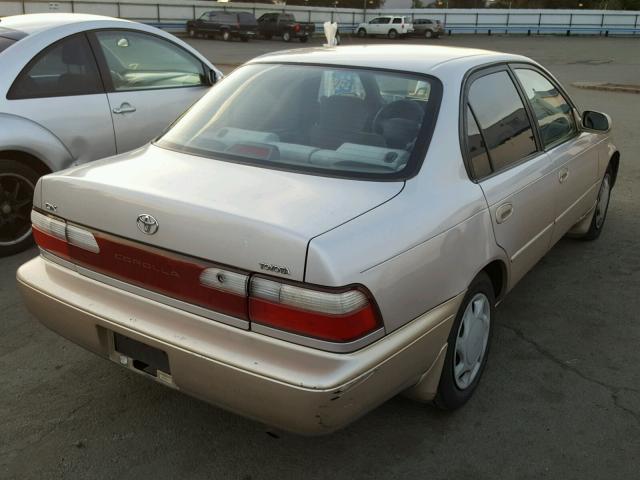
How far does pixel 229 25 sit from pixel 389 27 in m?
12.6

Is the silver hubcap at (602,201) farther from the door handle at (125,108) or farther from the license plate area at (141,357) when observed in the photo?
the license plate area at (141,357)

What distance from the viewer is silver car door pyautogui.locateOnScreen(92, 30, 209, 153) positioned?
16.2 ft

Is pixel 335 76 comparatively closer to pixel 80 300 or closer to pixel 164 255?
pixel 164 255

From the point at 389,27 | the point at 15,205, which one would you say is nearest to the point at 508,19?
the point at 389,27

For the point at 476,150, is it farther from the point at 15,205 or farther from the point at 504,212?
the point at 15,205

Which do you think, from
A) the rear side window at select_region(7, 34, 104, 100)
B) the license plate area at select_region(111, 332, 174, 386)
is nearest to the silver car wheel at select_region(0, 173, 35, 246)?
the rear side window at select_region(7, 34, 104, 100)

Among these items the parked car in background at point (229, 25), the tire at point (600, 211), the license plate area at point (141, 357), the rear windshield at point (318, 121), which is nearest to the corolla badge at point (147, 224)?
the license plate area at point (141, 357)

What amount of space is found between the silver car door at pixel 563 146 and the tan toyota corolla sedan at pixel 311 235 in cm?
25

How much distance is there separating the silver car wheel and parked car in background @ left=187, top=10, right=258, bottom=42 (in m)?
34.8

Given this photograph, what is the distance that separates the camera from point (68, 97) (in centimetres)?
468

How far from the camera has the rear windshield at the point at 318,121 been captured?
2.72m

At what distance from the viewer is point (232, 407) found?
2.23m

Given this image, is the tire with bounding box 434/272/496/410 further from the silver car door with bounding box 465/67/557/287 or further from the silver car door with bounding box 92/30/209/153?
the silver car door with bounding box 92/30/209/153

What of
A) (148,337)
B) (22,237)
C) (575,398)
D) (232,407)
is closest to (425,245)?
(232,407)
